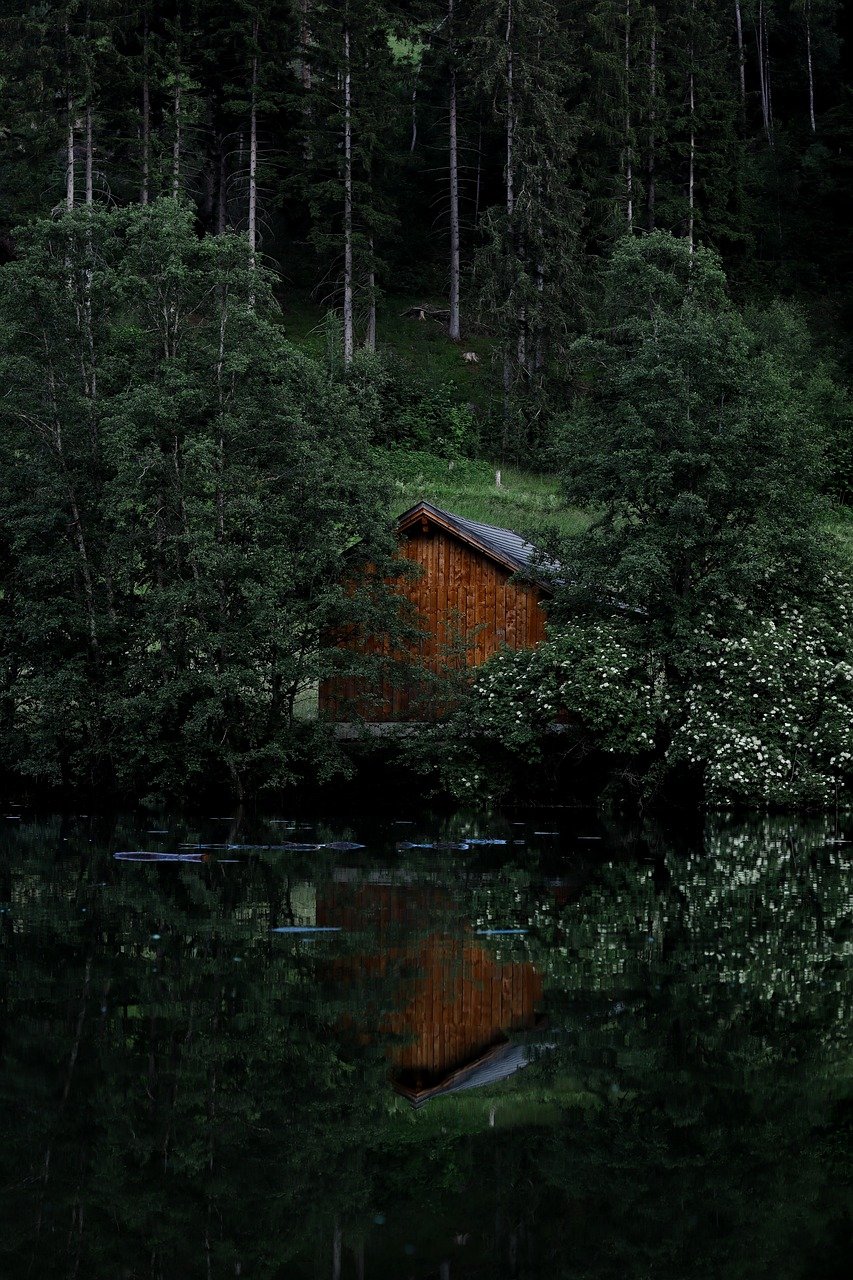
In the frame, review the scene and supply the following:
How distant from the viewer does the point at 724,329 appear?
25.0 metres

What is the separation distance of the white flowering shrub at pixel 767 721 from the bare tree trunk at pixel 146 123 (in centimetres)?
3126

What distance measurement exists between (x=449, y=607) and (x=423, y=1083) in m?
21.7

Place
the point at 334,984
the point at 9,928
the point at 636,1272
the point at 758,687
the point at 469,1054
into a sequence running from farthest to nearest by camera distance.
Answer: the point at 758,687 → the point at 9,928 → the point at 334,984 → the point at 469,1054 → the point at 636,1272

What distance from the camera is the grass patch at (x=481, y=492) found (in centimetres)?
4112

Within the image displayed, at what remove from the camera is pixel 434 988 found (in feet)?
30.4

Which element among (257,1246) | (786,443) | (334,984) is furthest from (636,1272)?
(786,443)

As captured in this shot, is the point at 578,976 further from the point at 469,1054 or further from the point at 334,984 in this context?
the point at 469,1054

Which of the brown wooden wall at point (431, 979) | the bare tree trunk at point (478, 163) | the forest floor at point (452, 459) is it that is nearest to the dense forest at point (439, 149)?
the bare tree trunk at point (478, 163)

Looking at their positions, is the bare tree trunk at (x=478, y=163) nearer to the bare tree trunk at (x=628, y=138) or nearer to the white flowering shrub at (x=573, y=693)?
the bare tree trunk at (x=628, y=138)

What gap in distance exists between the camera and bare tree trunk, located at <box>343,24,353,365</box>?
46822mm

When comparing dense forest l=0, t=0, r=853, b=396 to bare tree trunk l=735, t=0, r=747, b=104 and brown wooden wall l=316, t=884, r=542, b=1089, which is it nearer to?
bare tree trunk l=735, t=0, r=747, b=104

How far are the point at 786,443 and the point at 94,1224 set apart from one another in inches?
833

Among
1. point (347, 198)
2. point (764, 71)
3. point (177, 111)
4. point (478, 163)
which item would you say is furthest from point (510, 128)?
point (764, 71)

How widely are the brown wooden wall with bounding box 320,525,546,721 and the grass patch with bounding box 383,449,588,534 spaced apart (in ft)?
32.4
